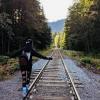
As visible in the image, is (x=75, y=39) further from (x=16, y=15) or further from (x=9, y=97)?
(x=9, y=97)

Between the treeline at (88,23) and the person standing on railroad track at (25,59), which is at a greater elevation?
the treeline at (88,23)

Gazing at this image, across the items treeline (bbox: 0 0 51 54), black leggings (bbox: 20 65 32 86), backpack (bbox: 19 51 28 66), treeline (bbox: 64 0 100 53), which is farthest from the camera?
treeline (bbox: 64 0 100 53)

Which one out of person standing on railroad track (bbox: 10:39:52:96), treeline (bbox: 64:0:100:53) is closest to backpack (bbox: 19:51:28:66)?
person standing on railroad track (bbox: 10:39:52:96)

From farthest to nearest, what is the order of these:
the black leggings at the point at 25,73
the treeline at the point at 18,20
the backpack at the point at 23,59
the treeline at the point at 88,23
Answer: the treeline at the point at 88,23
the treeline at the point at 18,20
the black leggings at the point at 25,73
the backpack at the point at 23,59

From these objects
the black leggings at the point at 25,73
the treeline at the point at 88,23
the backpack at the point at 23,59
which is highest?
the treeline at the point at 88,23

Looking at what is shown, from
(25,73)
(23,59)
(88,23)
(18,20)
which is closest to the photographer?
(23,59)

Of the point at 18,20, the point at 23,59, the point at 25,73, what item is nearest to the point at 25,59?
the point at 23,59

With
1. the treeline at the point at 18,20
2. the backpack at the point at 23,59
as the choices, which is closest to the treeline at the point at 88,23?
the treeline at the point at 18,20

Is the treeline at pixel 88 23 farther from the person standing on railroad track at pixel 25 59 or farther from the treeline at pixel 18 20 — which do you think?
the person standing on railroad track at pixel 25 59

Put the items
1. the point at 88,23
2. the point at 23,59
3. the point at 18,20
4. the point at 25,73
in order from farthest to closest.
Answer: the point at 88,23 < the point at 18,20 < the point at 25,73 < the point at 23,59

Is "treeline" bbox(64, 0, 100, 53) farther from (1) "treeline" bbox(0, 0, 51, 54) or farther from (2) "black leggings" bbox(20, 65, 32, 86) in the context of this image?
(2) "black leggings" bbox(20, 65, 32, 86)

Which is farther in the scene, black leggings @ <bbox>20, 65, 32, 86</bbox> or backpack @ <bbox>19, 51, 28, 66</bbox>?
black leggings @ <bbox>20, 65, 32, 86</bbox>

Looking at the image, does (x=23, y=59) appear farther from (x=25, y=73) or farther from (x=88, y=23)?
(x=88, y=23)

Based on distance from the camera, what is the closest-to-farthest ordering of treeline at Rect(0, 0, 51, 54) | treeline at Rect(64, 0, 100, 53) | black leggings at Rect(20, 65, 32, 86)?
black leggings at Rect(20, 65, 32, 86), treeline at Rect(0, 0, 51, 54), treeline at Rect(64, 0, 100, 53)
